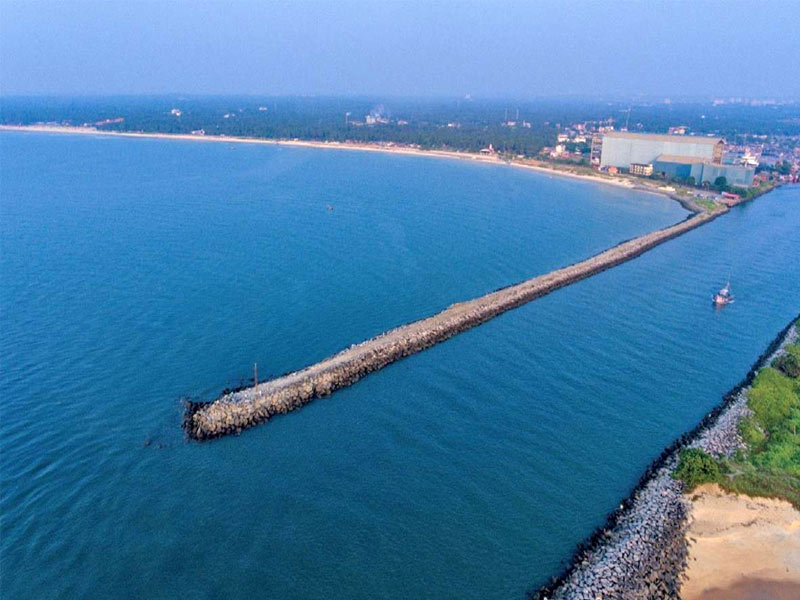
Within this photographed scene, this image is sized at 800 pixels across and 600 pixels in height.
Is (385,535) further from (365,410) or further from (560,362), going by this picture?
(560,362)

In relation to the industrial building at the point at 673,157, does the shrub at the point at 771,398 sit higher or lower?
lower

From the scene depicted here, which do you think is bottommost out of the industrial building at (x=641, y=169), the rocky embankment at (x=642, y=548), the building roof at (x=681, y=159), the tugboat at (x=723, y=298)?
the rocky embankment at (x=642, y=548)

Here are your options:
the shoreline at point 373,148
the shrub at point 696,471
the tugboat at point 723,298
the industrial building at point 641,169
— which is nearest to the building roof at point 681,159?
the industrial building at point 641,169

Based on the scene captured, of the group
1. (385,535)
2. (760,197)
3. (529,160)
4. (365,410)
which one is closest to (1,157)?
(529,160)

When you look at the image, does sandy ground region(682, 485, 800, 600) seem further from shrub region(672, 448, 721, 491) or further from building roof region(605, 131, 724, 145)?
building roof region(605, 131, 724, 145)

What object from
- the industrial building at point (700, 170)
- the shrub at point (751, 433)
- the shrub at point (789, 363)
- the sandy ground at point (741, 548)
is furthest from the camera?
the industrial building at point (700, 170)

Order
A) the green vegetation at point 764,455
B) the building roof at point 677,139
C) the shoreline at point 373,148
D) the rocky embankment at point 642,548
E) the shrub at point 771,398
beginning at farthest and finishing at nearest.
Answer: the building roof at point 677,139
the shoreline at point 373,148
the shrub at point 771,398
the green vegetation at point 764,455
the rocky embankment at point 642,548

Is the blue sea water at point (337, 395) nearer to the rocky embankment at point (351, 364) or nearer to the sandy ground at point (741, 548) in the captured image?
the rocky embankment at point (351, 364)
